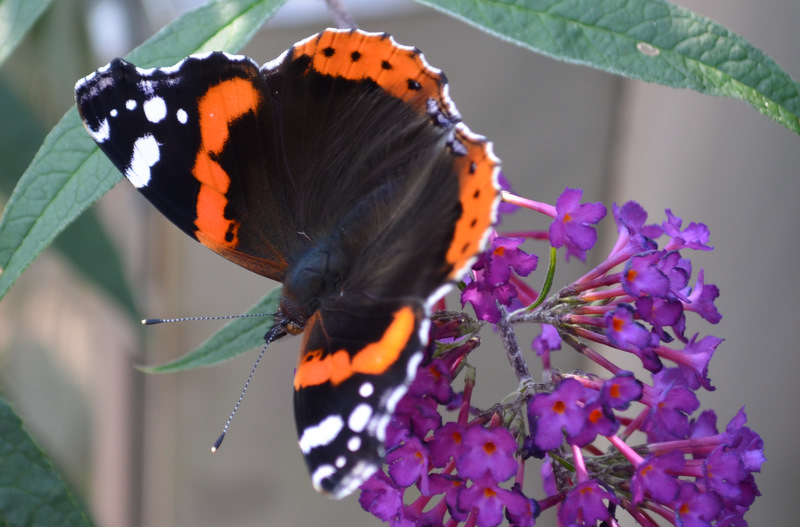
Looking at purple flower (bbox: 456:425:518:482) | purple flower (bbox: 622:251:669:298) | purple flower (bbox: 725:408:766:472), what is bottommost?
purple flower (bbox: 725:408:766:472)

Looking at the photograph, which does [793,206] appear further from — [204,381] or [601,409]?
[204,381]

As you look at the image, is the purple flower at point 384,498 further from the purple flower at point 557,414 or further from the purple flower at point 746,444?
the purple flower at point 746,444

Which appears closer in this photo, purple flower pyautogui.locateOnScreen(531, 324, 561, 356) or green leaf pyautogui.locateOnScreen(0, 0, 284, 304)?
green leaf pyautogui.locateOnScreen(0, 0, 284, 304)

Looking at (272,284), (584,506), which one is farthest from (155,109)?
(272,284)

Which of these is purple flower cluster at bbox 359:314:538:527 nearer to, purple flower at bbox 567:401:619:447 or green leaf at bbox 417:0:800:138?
purple flower at bbox 567:401:619:447

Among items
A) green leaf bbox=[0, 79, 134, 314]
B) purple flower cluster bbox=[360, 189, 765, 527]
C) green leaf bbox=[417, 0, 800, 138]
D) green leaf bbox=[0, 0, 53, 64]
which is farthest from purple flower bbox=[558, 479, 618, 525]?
green leaf bbox=[0, 79, 134, 314]

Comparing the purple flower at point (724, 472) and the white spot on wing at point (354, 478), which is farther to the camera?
the purple flower at point (724, 472)

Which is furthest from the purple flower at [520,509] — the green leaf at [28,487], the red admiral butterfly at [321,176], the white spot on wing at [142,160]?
the white spot on wing at [142,160]
